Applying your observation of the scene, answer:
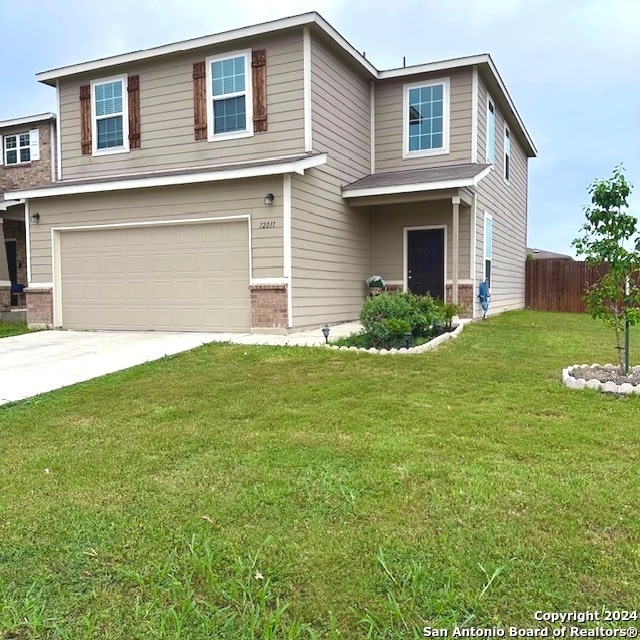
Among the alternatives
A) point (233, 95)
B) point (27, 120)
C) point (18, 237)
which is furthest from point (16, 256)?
point (233, 95)

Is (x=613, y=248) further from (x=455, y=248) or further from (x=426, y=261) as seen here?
(x=426, y=261)

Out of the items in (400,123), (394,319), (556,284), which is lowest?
(394,319)

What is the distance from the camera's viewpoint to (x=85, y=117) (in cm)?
1266

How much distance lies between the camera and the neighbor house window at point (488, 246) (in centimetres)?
1341

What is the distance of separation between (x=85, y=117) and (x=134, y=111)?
1.33 metres

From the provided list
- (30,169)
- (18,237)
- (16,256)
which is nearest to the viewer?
(18,237)

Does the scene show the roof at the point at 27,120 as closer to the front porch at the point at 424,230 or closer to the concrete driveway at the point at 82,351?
the concrete driveway at the point at 82,351

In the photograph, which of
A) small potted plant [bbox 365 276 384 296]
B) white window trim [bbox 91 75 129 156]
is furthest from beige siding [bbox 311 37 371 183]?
white window trim [bbox 91 75 129 156]

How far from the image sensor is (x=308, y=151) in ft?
34.4

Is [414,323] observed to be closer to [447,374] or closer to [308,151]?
[447,374]

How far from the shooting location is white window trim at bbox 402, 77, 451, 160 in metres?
12.5

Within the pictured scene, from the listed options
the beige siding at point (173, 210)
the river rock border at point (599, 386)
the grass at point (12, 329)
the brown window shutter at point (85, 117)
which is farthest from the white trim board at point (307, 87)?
the grass at point (12, 329)

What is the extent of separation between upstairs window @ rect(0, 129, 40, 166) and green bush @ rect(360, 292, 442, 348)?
1536 cm

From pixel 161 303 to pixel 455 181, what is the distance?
6.04 metres
